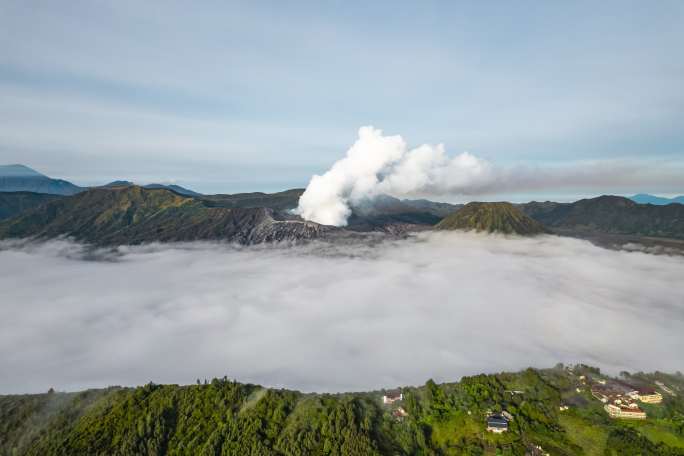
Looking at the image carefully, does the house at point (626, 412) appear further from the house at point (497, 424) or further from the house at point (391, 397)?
the house at point (391, 397)

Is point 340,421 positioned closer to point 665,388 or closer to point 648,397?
point 648,397

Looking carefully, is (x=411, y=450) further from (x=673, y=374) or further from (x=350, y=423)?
(x=673, y=374)

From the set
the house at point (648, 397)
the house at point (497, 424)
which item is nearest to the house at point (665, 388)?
the house at point (648, 397)

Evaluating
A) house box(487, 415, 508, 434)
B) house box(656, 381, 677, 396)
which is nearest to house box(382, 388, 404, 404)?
house box(487, 415, 508, 434)

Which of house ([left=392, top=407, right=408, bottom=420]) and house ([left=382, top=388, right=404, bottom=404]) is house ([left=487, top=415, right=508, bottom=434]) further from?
house ([left=382, top=388, right=404, bottom=404])

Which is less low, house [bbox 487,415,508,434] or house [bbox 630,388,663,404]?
house [bbox 630,388,663,404]

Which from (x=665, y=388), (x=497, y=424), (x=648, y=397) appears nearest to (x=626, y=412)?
(x=648, y=397)

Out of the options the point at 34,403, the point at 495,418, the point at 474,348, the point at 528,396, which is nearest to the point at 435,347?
the point at 474,348
